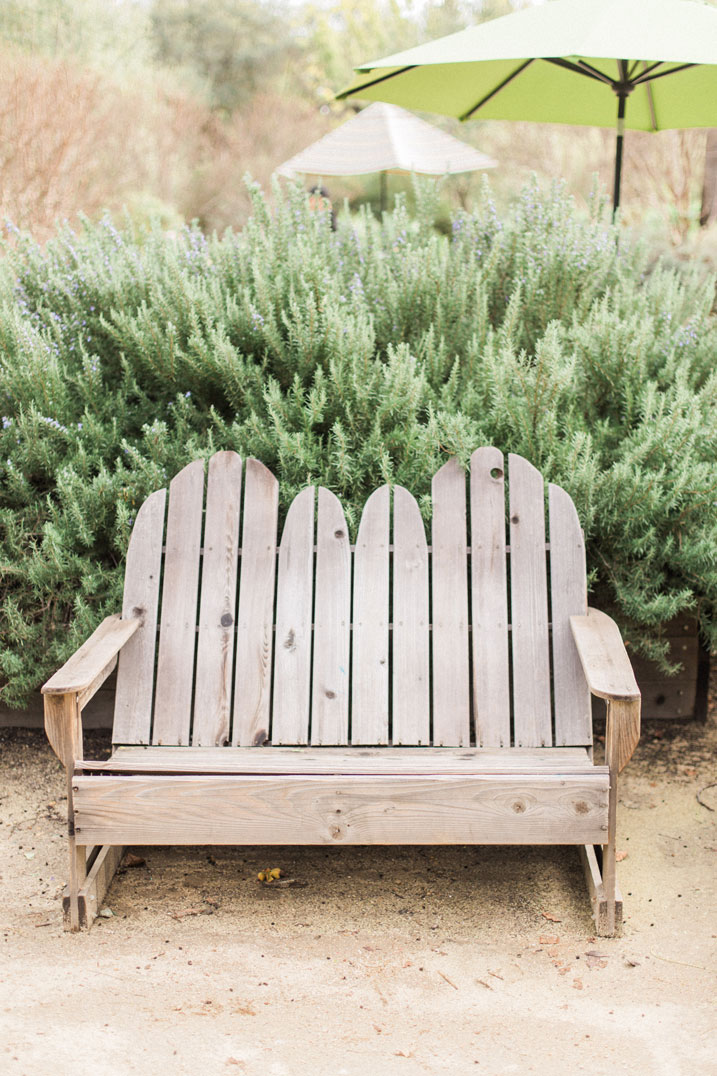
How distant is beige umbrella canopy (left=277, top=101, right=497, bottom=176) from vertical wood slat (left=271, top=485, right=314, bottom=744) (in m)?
5.44

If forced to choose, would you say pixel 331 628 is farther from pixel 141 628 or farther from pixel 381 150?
pixel 381 150

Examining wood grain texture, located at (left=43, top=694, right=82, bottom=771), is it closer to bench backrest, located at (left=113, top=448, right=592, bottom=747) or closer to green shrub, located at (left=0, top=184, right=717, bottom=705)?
bench backrest, located at (left=113, top=448, right=592, bottom=747)

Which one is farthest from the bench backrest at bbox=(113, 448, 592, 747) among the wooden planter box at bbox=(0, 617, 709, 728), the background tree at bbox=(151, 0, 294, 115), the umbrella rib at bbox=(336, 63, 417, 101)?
the background tree at bbox=(151, 0, 294, 115)

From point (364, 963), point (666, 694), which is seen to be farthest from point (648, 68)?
point (364, 963)

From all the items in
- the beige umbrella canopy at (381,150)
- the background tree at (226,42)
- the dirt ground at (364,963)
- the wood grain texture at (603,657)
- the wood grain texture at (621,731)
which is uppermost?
the background tree at (226,42)

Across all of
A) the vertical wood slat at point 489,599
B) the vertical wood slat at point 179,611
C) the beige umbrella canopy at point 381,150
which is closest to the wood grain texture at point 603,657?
the vertical wood slat at point 489,599

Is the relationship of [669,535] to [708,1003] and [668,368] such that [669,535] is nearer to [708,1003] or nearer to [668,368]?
[668,368]

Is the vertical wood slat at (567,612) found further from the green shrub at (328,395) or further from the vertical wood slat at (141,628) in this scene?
the vertical wood slat at (141,628)

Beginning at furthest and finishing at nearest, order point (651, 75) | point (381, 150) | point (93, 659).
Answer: point (381, 150), point (651, 75), point (93, 659)

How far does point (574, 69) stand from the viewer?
4828 mm

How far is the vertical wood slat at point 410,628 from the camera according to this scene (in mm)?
2605

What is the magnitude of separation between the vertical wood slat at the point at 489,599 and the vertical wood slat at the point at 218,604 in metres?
0.73

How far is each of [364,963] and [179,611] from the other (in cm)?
111

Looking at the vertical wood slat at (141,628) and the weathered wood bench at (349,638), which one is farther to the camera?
the vertical wood slat at (141,628)
